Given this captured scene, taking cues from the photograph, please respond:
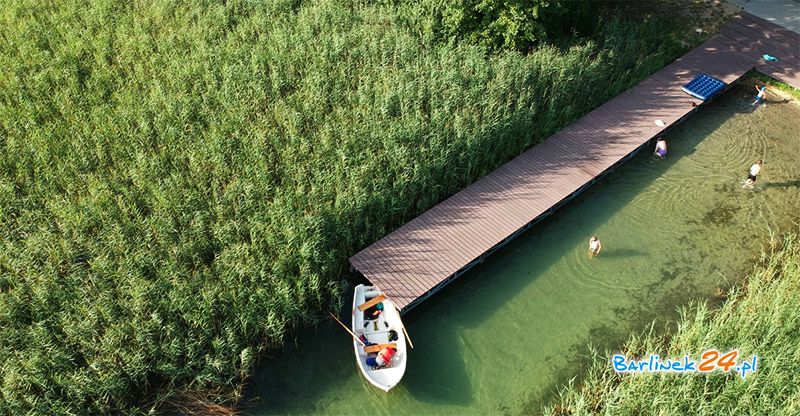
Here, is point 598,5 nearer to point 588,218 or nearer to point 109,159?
point 588,218

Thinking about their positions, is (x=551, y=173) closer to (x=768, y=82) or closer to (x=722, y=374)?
(x=722, y=374)

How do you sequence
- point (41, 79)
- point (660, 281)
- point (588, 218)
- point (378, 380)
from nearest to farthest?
point (378, 380), point (660, 281), point (588, 218), point (41, 79)

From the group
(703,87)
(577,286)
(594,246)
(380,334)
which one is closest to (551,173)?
(594,246)

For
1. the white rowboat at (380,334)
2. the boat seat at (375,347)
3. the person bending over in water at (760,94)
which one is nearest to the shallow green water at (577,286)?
the white rowboat at (380,334)

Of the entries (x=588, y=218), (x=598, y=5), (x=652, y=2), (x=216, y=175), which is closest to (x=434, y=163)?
(x=588, y=218)

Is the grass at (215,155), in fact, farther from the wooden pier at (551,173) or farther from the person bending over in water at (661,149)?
the person bending over in water at (661,149)

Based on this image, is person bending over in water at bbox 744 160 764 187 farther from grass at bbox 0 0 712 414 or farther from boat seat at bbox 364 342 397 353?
boat seat at bbox 364 342 397 353
